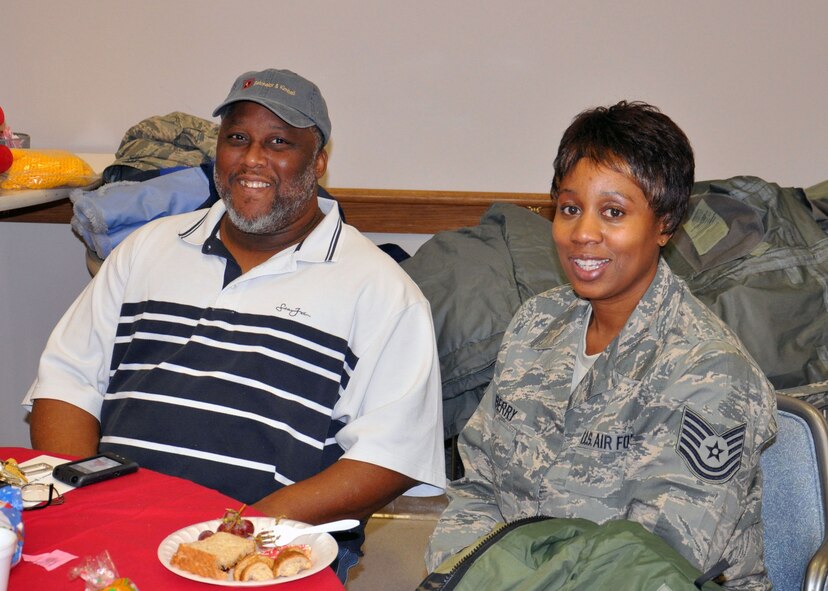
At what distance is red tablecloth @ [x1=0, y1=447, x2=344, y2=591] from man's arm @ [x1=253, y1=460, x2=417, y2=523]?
327 millimetres

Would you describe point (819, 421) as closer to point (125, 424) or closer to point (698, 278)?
point (698, 278)

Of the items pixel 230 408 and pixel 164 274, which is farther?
pixel 164 274

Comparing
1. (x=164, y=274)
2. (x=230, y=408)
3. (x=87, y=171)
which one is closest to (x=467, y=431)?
(x=230, y=408)

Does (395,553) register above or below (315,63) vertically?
below

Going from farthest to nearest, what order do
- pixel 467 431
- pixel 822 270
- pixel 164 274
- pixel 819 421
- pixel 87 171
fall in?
1. pixel 87 171
2. pixel 822 270
3. pixel 164 274
4. pixel 467 431
5. pixel 819 421

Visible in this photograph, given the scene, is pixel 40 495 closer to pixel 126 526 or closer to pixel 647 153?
pixel 126 526

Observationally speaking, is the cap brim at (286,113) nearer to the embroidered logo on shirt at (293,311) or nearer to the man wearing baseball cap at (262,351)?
the man wearing baseball cap at (262,351)

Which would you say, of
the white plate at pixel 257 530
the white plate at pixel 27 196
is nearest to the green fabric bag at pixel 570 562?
the white plate at pixel 257 530

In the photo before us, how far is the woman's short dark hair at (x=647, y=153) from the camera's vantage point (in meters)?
1.70

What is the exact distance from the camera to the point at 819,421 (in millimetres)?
1673

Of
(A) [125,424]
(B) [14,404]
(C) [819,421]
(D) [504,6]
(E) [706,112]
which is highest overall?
(D) [504,6]

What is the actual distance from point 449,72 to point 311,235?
1.50m

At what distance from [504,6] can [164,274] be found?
1.82 m

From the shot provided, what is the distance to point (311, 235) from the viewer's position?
215cm
